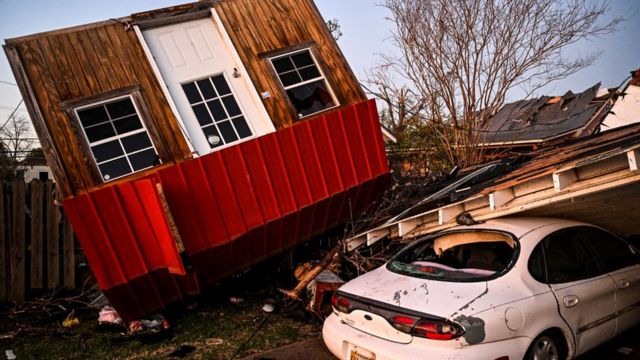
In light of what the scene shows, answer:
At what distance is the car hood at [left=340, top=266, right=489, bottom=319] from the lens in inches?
129

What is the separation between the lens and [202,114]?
7.09 metres

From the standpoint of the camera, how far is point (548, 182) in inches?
172

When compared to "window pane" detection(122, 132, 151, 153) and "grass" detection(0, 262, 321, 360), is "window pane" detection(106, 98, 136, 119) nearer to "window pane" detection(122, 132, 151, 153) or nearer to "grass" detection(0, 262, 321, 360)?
"window pane" detection(122, 132, 151, 153)

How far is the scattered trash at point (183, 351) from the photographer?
191 inches

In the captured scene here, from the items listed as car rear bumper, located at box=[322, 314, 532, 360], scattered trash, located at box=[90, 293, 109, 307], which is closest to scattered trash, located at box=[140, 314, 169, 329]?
scattered trash, located at box=[90, 293, 109, 307]

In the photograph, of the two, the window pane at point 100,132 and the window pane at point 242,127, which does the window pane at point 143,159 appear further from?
the window pane at point 242,127

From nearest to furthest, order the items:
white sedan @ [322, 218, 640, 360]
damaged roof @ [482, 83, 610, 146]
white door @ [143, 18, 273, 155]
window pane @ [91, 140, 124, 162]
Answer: white sedan @ [322, 218, 640, 360] < window pane @ [91, 140, 124, 162] < white door @ [143, 18, 273, 155] < damaged roof @ [482, 83, 610, 146]

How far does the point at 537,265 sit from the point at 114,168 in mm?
5908

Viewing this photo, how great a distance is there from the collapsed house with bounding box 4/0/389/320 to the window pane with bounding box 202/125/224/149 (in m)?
0.02

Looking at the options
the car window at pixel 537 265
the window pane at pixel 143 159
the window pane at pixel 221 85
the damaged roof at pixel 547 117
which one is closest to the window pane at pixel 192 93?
the window pane at pixel 221 85

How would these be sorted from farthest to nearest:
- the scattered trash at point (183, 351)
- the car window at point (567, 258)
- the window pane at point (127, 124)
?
the window pane at point (127, 124), the scattered trash at point (183, 351), the car window at point (567, 258)

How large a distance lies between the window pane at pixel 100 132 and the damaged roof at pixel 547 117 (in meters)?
12.3

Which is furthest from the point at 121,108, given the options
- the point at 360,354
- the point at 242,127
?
the point at 360,354

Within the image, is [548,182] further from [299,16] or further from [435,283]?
[299,16]
